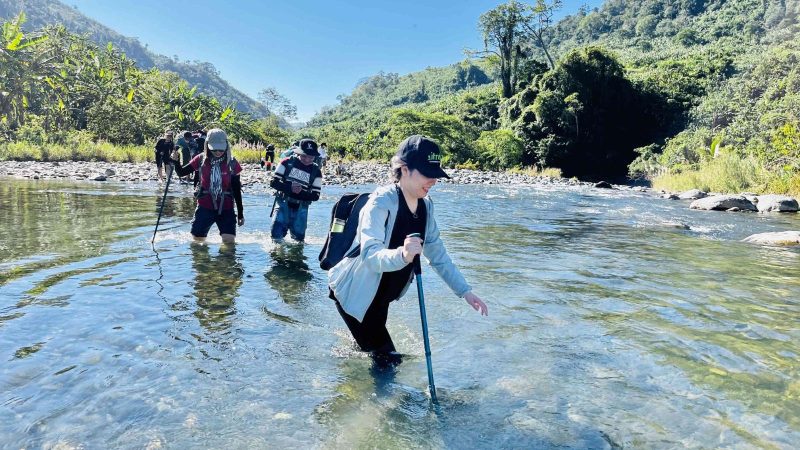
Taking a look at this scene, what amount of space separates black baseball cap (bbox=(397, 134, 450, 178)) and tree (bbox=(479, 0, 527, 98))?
5952 centimetres

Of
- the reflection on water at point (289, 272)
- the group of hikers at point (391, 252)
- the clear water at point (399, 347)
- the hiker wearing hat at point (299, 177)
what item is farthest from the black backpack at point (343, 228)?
the hiker wearing hat at point (299, 177)

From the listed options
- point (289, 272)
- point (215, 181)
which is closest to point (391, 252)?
point (289, 272)

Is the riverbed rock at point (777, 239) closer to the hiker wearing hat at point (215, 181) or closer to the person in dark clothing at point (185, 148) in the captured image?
the hiker wearing hat at point (215, 181)

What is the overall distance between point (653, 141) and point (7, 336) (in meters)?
54.1

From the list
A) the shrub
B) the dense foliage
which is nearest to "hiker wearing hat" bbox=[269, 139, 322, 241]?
the dense foliage

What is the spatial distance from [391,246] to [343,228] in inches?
15.7

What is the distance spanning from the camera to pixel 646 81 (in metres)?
52.3

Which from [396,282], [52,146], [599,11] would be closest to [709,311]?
[396,282]

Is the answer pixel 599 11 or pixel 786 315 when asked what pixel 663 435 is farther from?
pixel 599 11

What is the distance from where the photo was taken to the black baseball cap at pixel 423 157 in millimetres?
3625

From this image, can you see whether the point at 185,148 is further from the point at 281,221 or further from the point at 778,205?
the point at 778,205

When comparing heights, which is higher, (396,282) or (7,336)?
(396,282)

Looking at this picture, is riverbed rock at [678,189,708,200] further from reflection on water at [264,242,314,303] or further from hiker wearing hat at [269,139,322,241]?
hiker wearing hat at [269,139,322,241]

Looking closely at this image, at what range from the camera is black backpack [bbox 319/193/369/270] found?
13.1 feet
